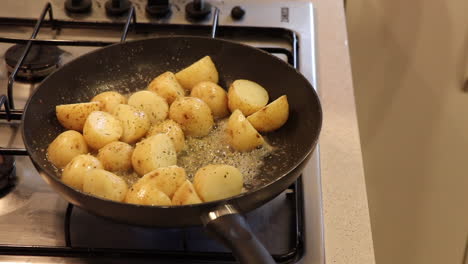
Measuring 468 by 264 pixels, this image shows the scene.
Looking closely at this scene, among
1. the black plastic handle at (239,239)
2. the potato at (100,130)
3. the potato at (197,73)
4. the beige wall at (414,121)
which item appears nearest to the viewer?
the black plastic handle at (239,239)

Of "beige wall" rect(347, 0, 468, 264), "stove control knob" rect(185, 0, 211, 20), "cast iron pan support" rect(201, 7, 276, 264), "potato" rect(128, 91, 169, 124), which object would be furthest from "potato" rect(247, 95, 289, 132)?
"beige wall" rect(347, 0, 468, 264)

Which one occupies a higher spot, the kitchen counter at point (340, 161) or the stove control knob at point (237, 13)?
the stove control knob at point (237, 13)

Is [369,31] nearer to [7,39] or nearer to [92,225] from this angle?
[7,39]

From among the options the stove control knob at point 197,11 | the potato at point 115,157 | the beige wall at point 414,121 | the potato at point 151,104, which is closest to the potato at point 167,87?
the potato at point 151,104

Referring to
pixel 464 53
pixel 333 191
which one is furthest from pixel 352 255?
pixel 464 53

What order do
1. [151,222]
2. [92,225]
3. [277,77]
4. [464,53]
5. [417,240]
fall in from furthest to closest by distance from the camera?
[417,240]
[464,53]
[277,77]
[92,225]
[151,222]

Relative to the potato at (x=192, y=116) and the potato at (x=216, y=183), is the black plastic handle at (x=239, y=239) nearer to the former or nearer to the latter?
the potato at (x=216, y=183)

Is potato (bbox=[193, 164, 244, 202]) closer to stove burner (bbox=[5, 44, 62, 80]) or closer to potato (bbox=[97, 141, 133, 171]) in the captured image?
potato (bbox=[97, 141, 133, 171])
